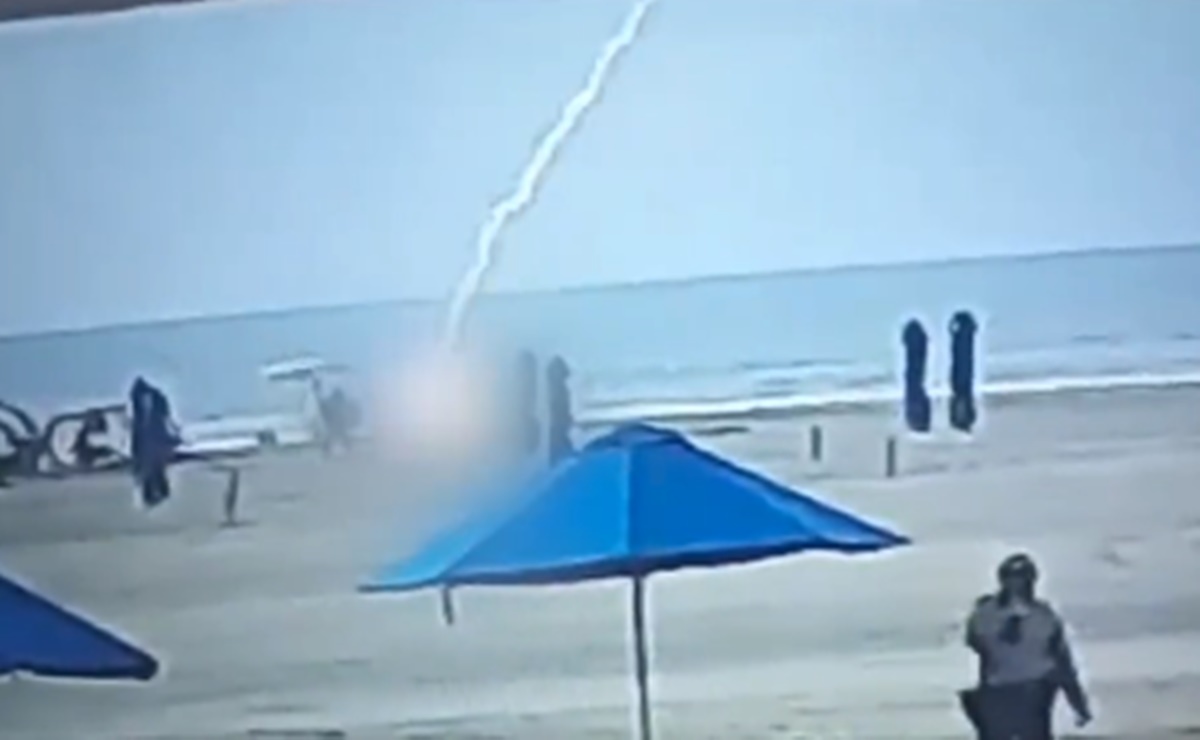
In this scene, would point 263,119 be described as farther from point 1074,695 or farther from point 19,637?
point 1074,695

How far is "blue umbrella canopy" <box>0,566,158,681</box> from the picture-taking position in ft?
5.13

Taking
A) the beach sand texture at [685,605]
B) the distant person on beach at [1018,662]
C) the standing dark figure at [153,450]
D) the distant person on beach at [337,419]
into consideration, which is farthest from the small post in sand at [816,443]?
the standing dark figure at [153,450]

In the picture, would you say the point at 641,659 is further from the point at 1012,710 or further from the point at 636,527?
the point at 1012,710

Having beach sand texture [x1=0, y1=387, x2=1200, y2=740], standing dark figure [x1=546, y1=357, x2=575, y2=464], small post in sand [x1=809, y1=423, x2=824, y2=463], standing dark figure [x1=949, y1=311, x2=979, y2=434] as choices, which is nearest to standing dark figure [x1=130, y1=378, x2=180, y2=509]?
beach sand texture [x1=0, y1=387, x2=1200, y2=740]

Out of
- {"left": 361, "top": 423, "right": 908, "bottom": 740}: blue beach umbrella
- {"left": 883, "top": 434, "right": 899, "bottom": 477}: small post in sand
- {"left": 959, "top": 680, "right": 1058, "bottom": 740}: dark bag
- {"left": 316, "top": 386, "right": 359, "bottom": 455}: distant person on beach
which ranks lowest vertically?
{"left": 959, "top": 680, "right": 1058, "bottom": 740}: dark bag

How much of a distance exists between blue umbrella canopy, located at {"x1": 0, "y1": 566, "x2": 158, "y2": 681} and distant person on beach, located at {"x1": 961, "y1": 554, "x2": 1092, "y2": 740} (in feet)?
1.94

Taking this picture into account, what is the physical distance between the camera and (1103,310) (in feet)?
4.93

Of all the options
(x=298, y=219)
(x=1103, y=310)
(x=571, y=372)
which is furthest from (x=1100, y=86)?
(x=298, y=219)

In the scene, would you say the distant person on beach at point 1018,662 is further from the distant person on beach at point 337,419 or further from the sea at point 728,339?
the distant person on beach at point 337,419

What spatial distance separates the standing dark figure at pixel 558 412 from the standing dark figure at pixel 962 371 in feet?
0.89

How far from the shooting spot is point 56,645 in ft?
5.14

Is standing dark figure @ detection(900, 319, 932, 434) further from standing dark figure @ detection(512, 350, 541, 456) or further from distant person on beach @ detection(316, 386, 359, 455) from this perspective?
distant person on beach @ detection(316, 386, 359, 455)

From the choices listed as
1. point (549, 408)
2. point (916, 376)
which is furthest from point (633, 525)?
point (916, 376)

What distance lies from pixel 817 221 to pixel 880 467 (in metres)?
0.18
